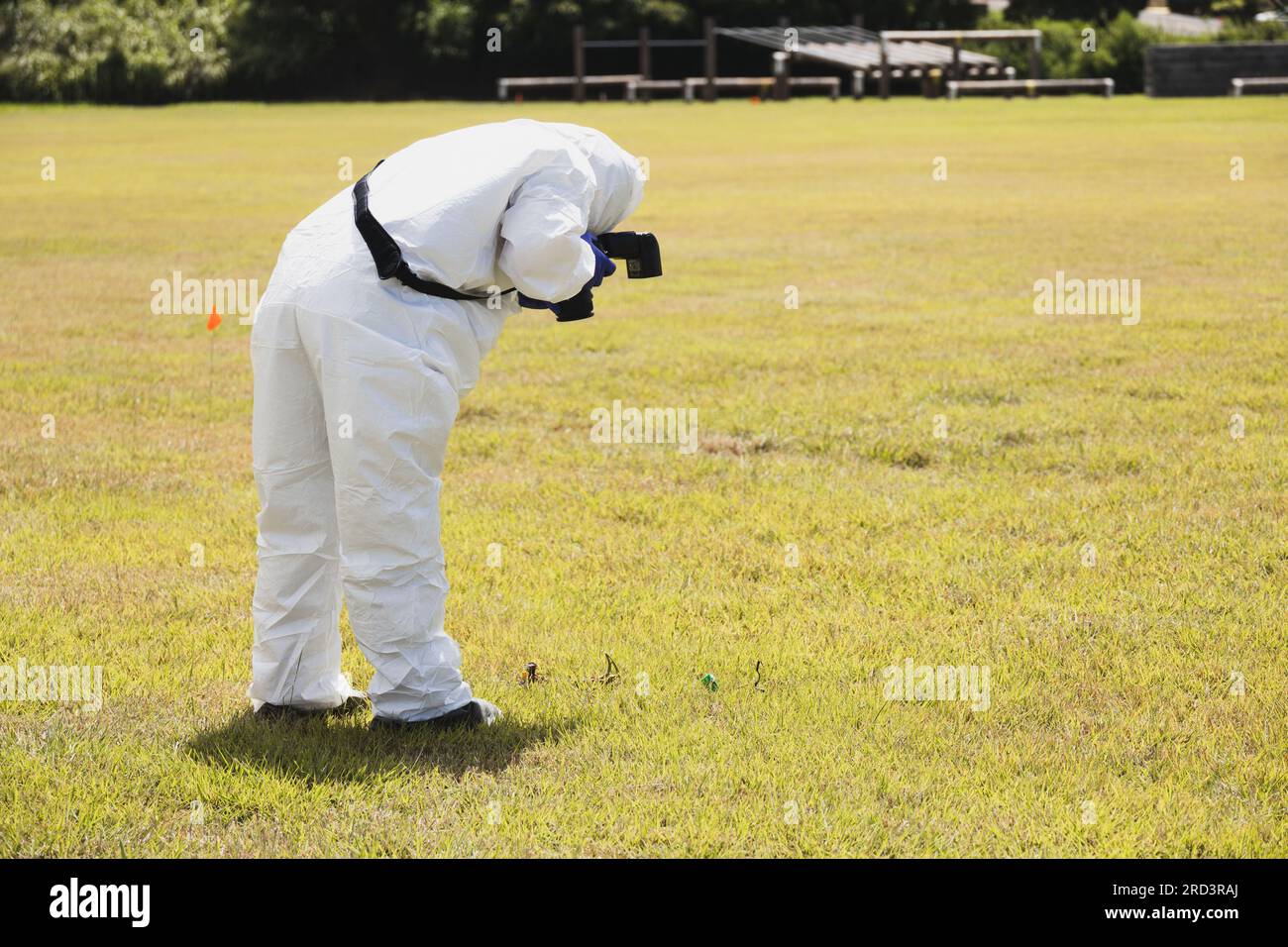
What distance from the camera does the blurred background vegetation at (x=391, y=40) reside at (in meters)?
45.7

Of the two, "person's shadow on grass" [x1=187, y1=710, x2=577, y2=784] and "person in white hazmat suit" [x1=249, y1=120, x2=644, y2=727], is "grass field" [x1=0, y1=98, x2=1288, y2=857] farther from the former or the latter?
"person in white hazmat suit" [x1=249, y1=120, x2=644, y2=727]

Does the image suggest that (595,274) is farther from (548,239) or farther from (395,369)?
(395,369)

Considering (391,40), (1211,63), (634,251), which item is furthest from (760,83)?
(634,251)

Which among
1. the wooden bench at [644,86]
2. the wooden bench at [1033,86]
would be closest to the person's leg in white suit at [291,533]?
the wooden bench at [1033,86]

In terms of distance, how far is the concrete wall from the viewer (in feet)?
133

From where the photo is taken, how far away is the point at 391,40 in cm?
5191

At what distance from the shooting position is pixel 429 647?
4.15m

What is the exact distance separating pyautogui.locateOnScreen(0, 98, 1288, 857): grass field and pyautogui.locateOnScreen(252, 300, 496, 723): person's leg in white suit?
198 mm

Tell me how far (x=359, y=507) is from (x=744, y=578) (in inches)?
83.5

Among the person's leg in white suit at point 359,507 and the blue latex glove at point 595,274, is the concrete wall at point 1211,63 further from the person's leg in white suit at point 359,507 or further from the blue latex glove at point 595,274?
the person's leg in white suit at point 359,507

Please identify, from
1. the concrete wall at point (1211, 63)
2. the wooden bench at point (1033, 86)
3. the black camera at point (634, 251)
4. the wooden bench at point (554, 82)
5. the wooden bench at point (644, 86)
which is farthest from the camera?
the wooden bench at point (554, 82)

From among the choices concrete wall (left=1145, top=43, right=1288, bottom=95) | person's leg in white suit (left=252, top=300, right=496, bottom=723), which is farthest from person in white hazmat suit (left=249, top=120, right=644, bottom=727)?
concrete wall (left=1145, top=43, right=1288, bottom=95)

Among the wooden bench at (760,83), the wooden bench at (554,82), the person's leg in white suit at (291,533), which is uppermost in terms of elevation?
the wooden bench at (554,82)

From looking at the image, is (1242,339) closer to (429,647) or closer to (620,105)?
(429,647)
